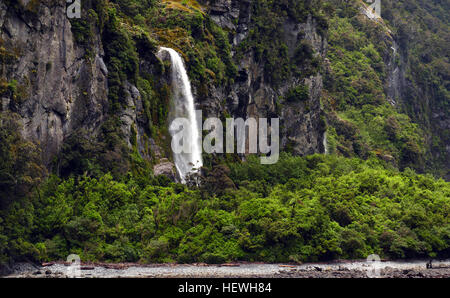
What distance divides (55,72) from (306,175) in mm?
22113

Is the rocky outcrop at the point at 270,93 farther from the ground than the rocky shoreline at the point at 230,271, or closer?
farther from the ground

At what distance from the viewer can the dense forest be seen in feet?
105

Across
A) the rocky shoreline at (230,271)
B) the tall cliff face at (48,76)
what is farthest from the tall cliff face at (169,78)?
the rocky shoreline at (230,271)

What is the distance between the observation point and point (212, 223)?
117 ft

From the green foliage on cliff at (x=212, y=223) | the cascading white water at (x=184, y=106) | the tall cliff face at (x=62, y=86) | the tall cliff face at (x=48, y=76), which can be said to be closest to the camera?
the green foliage on cliff at (x=212, y=223)

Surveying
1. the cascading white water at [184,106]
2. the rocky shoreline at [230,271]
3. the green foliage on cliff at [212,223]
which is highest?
the cascading white water at [184,106]

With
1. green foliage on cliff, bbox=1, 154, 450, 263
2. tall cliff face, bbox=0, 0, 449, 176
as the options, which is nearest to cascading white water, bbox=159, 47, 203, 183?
tall cliff face, bbox=0, 0, 449, 176

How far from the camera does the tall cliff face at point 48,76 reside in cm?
3209

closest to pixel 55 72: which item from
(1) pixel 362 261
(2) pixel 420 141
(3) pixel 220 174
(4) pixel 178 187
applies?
(4) pixel 178 187

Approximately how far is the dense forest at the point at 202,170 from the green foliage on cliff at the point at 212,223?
8cm

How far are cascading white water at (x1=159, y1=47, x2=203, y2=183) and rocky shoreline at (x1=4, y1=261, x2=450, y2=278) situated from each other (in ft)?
44.2

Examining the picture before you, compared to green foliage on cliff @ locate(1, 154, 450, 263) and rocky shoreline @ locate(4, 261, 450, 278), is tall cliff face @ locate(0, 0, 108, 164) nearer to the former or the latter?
green foliage on cliff @ locate(1, 154, 450, 263)

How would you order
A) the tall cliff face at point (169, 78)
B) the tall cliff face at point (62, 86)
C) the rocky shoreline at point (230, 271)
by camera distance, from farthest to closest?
the tall cliff face at point (169, 78)
the tall cliff face at point (62, 86)
the rocky shoreline at point (230, 271)

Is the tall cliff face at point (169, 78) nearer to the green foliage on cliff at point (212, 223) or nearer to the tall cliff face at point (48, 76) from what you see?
the tall cliff face at point (48, 76)
